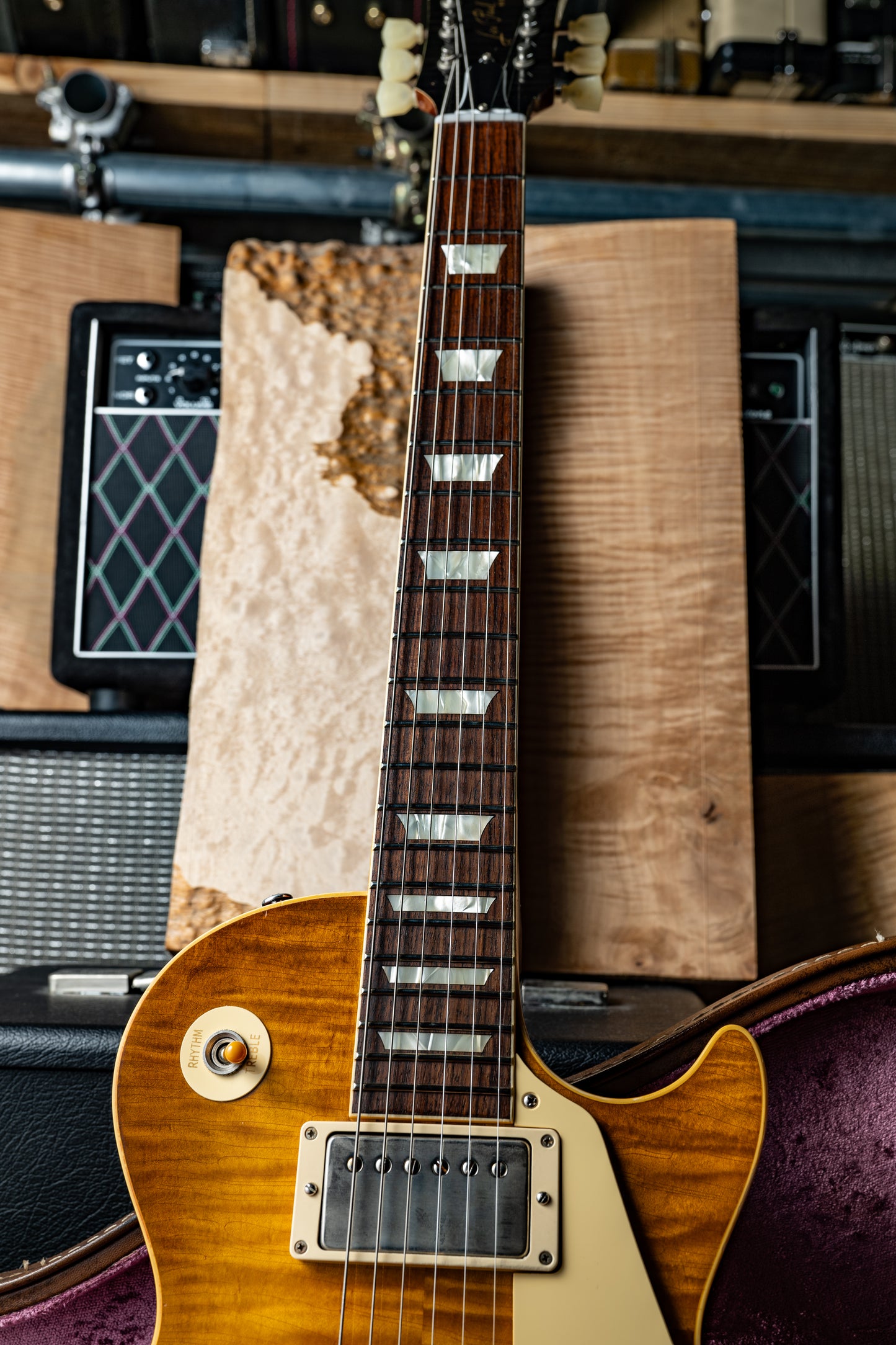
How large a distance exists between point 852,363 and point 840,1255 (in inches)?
43.5

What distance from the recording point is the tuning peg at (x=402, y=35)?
82cm

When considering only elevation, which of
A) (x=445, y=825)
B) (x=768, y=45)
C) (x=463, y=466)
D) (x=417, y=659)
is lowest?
(x=445, y=825)

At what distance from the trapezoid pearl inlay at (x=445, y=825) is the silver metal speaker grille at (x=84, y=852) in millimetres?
470

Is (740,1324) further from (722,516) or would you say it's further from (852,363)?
(852,363)

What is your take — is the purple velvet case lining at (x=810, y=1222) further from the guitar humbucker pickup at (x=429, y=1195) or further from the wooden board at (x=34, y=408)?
the wooden board at (x=34, y=408)

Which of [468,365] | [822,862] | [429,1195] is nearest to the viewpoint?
[429,1195]

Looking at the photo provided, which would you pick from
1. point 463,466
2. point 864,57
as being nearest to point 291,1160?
point 463,466


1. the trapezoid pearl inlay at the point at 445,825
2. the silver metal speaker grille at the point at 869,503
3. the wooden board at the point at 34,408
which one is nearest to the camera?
the trapezoid pearl inlay at the point at 445,825

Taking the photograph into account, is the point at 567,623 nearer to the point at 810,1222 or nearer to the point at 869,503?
the point at 810,1222

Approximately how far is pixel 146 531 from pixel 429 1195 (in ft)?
2.34

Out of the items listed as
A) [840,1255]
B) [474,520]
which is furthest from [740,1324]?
[474,520]

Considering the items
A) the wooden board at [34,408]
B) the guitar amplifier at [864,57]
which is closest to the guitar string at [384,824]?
the wooden board at [34,408]

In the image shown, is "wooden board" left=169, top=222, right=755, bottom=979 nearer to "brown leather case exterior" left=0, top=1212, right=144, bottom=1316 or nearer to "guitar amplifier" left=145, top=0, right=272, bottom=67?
"brown leather case exterior" left=0, top=1212, right=144, bottom=1316

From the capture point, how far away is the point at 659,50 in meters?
1.37
